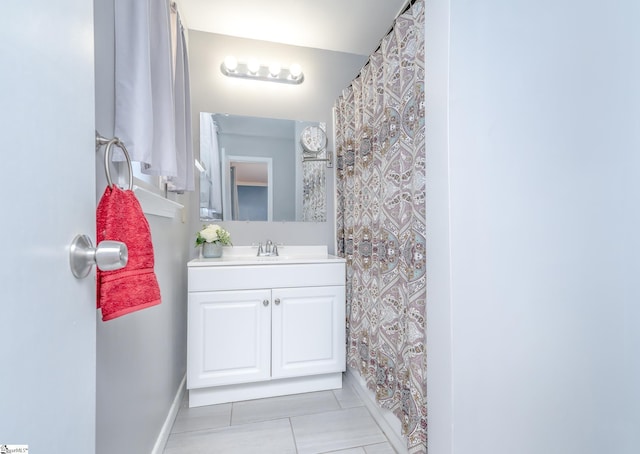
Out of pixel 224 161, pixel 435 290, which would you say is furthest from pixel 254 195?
pixel 435 290

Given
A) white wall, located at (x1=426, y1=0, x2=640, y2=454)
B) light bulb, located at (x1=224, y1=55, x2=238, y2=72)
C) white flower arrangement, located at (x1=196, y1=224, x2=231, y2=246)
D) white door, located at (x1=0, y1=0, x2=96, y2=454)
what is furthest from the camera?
light bulb, located at (x1=224, y1=55, x2=238, y2=72)

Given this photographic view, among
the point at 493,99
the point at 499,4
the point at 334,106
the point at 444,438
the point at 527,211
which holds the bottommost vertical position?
the point at 444,438

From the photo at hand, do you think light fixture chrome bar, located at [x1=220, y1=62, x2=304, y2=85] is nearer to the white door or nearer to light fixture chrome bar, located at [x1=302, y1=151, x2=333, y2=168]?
light fixture chrome bar, located at [x1=302, y1=151, x2=333, y2=168]

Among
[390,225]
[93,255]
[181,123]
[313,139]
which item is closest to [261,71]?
[313,139]

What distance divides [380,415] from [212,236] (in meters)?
1.48

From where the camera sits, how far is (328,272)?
6.07 ft

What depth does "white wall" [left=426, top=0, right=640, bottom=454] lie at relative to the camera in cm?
75

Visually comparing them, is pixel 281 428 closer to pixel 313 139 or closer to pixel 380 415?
pixel 380 415

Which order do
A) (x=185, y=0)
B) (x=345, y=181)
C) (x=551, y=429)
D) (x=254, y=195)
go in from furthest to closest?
1. (x=254, y=195)
2. (x=345, y=181)
3. (x=185, y=0)
4. (x=551, y=429)

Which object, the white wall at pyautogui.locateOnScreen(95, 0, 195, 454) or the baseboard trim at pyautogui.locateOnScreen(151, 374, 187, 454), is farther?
the baseboard trim at pyautogui.locateOnScreen(151, 374, 187, 454)

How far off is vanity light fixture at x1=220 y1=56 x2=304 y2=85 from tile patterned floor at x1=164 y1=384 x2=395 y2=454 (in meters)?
2.29

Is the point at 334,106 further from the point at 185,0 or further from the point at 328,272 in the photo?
the point at 328,272

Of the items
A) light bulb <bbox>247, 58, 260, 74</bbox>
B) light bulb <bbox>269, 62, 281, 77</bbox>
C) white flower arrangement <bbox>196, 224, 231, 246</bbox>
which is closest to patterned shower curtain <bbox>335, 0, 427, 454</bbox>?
light bulb <bbox>269, 62, 281, 77</bbox>

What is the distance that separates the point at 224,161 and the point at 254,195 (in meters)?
0.34
